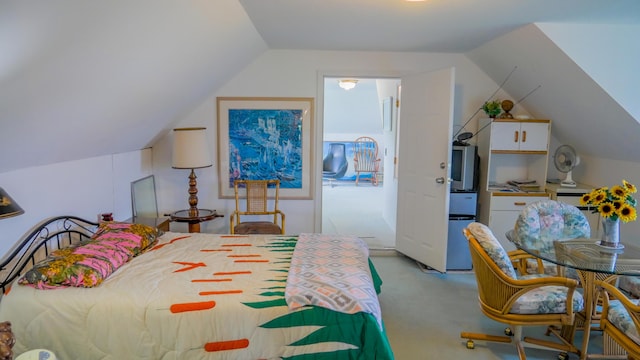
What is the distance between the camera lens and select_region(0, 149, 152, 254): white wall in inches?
90.6

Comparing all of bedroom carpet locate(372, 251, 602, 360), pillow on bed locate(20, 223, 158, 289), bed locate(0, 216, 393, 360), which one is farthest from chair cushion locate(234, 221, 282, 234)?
bed locate(0, 216, 393, 360)

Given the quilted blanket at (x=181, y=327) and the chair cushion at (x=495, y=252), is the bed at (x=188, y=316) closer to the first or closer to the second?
the quilted blanket at (x=181, y=327)

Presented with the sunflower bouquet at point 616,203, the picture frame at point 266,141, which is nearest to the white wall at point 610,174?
the sunflower bouquet at point 616,203

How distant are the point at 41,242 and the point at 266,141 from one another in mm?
2342

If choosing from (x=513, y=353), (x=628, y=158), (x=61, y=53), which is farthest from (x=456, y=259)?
(x=61, y=53)

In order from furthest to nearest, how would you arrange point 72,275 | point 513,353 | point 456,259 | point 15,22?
point 456,259 → point 513,353 → point 72,275 → point 15,22

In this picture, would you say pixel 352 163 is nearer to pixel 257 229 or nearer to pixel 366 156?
pixel 366 156

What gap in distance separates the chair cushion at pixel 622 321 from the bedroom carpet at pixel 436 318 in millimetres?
540

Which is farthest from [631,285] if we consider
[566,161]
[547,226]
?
[566,161]

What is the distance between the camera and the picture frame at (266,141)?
430 cm

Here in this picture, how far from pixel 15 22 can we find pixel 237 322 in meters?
1.49

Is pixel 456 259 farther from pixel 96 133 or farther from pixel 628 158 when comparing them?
pixel 96 133

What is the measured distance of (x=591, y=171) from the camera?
4.13 m

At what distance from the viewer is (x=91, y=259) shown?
2.18 metres
